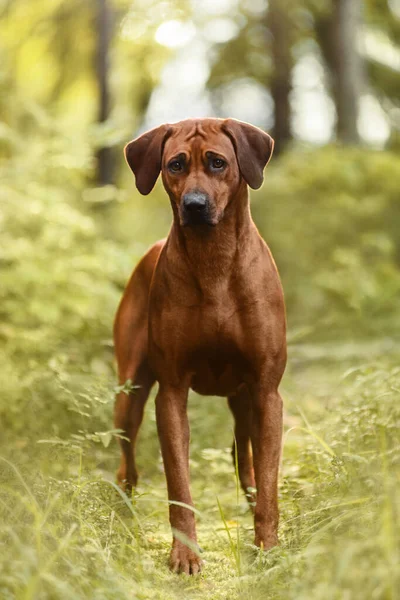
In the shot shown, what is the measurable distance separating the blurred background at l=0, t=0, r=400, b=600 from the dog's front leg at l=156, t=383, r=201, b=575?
25 centimetres

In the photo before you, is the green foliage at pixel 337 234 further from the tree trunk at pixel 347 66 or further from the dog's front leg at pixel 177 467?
the dog's front leg at pixel 177 467

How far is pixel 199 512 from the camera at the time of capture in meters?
3.39

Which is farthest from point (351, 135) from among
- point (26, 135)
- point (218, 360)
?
point (218, 360)

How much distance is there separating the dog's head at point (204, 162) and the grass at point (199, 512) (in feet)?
3.39

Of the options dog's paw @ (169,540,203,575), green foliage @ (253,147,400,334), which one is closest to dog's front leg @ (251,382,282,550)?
dog's paw @ (169,540,203,575)

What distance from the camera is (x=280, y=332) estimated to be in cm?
396

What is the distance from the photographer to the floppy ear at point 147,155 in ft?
13.4

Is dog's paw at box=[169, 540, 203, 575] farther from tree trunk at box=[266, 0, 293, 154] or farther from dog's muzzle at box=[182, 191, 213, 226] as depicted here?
tree trunk at box=[266, 0, 293, 154]

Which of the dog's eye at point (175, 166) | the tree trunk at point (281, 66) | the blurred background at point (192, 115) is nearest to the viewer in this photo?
the dog's eye at point (175, 166)

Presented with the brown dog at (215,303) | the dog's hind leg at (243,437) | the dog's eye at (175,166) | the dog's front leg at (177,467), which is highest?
the dog's eye at (175,166)

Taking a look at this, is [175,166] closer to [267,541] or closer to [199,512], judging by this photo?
[199,512]

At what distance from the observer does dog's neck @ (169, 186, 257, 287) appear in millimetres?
3939

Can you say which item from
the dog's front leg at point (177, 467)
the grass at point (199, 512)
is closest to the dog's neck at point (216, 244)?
the dog's front leg at point (177, 467)

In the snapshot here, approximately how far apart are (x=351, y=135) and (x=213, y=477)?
10.5m
